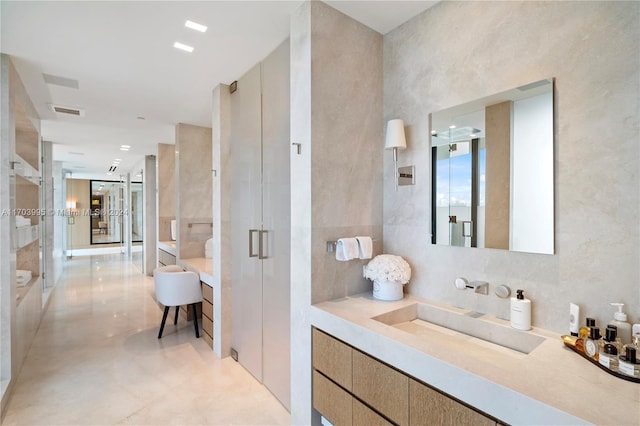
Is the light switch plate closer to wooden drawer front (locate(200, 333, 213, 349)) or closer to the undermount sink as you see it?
the undermount sink

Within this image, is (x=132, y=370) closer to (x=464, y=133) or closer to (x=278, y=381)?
(x=278, y=381)

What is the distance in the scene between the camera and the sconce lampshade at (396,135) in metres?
1.96

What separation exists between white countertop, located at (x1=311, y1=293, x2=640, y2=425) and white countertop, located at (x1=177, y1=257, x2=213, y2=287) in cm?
226

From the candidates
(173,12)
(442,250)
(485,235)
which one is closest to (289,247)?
(442,250)

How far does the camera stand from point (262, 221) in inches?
100

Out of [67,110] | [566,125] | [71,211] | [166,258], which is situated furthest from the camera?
[71,211]

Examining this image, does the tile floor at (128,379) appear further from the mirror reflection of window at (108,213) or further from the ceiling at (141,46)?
the mirror reflection of window at (108,213)

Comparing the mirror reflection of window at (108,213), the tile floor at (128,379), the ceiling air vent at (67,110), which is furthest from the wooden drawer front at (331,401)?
the mirror reflection of window at (108,213)

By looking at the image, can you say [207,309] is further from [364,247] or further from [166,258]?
[364,247]

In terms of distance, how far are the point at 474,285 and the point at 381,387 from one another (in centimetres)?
75

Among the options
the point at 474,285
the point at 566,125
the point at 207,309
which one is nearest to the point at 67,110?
the point at 207,309

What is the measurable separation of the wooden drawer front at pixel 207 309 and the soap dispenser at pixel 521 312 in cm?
285

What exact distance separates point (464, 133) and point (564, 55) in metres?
0.53

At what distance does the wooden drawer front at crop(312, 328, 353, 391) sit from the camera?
160cm
